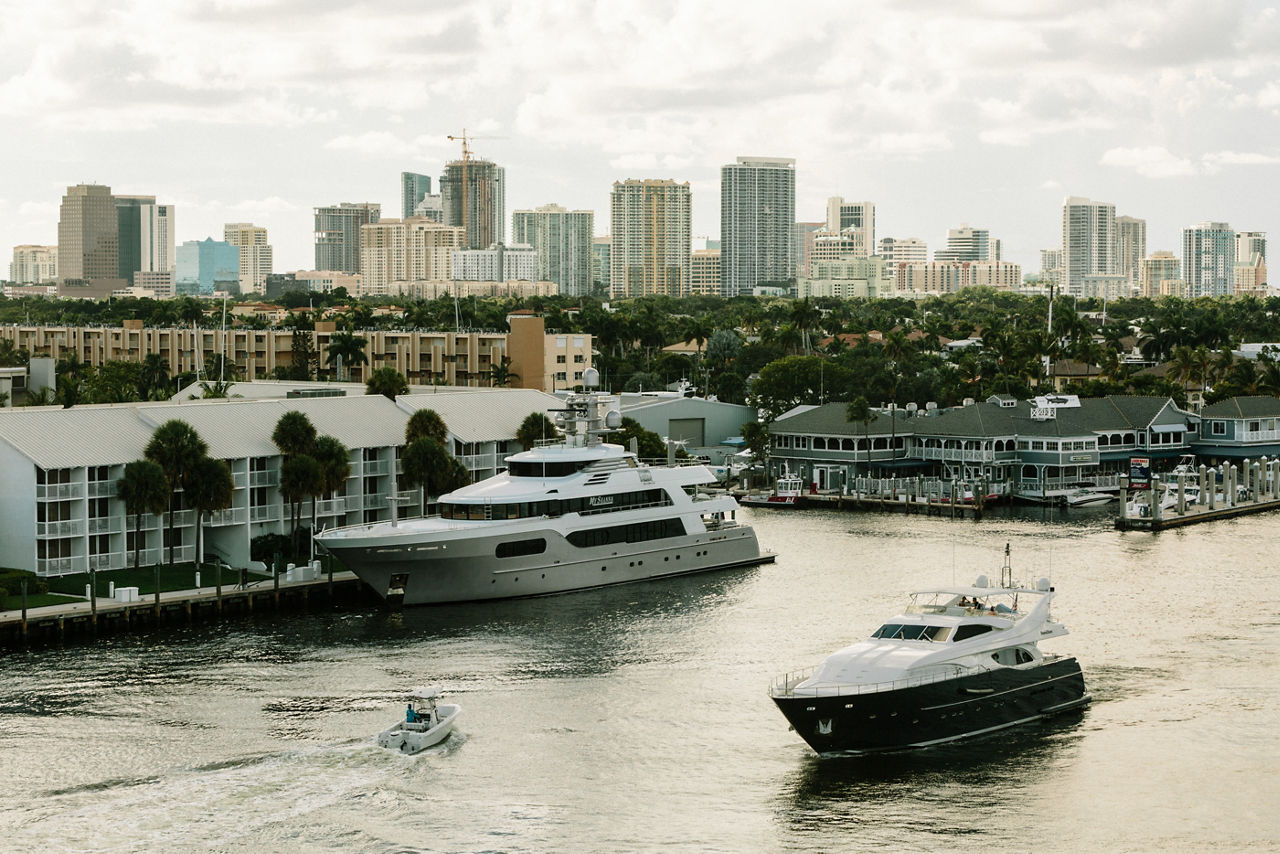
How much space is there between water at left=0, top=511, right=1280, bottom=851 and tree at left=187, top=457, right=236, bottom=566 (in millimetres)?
6287

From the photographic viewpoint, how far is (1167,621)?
5628 cm

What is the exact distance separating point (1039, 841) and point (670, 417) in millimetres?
78417

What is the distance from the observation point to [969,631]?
43.1 metres

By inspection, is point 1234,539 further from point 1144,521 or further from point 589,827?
point 589,827

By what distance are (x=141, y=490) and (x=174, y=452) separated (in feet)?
8.24

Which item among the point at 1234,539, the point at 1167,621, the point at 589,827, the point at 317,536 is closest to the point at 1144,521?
the point at 1234,539

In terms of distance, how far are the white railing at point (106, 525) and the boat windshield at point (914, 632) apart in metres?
30.2

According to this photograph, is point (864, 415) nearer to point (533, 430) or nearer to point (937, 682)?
point (533, 430)

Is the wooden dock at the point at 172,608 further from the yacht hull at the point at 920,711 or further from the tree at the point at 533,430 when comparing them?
the yacht hull at the point at 920,711

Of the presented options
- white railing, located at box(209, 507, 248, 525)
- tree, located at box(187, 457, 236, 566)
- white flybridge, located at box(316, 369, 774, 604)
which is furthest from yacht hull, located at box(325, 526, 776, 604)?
white railing, located at box(209, 507, 248, 525)

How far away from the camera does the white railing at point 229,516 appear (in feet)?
206

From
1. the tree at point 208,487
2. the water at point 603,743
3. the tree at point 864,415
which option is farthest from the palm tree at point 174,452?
the tree at point 864,415

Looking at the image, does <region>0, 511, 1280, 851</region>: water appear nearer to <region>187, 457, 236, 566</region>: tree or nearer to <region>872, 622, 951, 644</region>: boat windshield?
<region>872, 622, 951, 644</region>: boat windshield

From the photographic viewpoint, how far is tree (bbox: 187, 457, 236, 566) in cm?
6091
